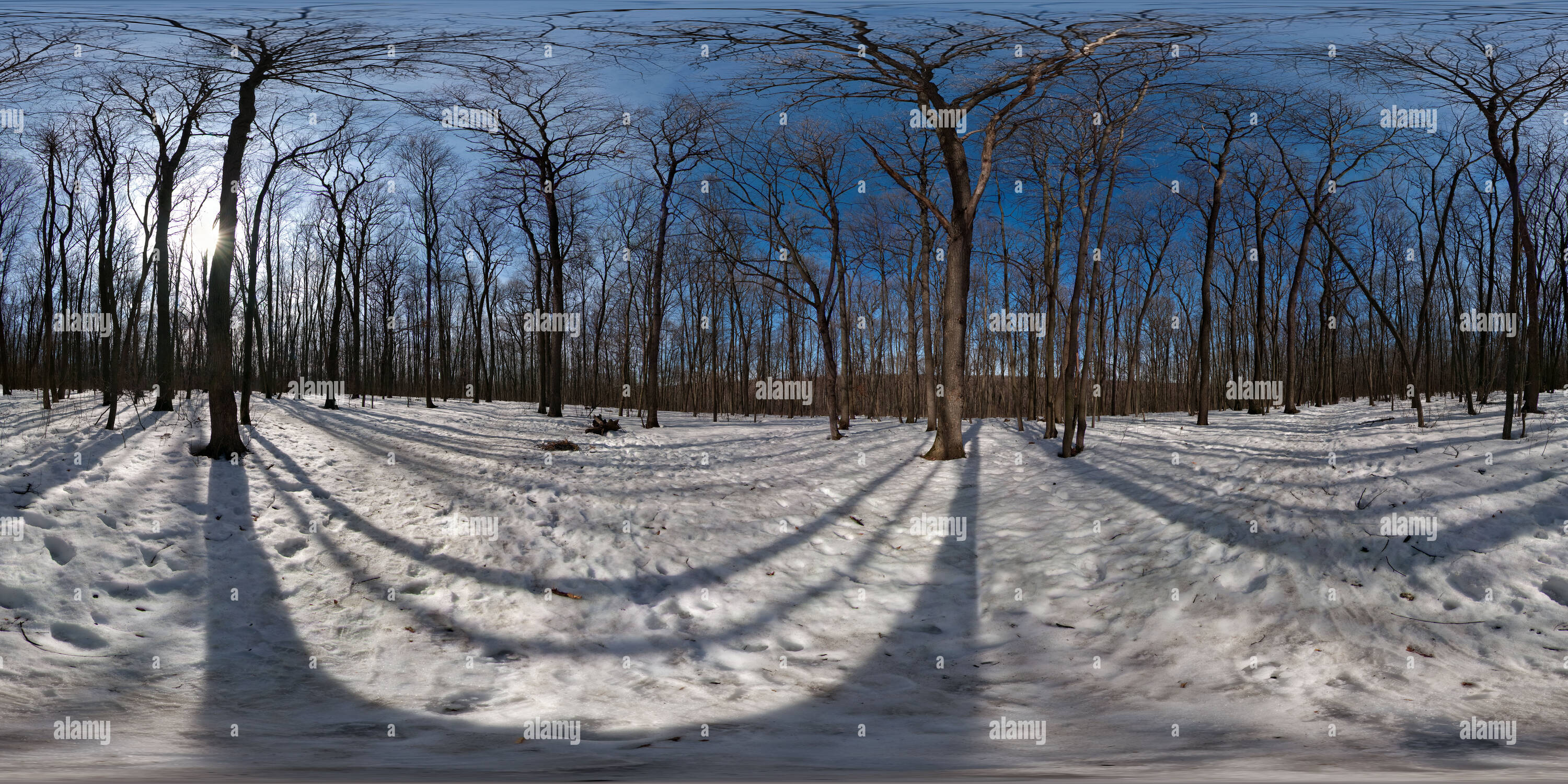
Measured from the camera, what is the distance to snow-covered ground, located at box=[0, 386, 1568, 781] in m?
3.83

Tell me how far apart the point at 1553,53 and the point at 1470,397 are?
7620mm

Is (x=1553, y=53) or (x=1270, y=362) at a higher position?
(x=1553, y=53)

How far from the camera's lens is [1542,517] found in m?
6.47

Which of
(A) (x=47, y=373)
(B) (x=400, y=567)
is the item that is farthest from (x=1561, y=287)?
(A) (x=47, y=373)

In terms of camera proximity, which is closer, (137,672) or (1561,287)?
(137,672)

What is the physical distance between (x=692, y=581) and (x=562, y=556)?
141 cm

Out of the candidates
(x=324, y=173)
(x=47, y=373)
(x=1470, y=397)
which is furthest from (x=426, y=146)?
(x=1470, y=397)

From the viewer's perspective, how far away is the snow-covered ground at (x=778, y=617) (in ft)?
12.6

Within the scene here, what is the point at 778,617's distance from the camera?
609 cm

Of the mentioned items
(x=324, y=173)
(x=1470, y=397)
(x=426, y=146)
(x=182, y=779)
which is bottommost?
(x=182, y=779)

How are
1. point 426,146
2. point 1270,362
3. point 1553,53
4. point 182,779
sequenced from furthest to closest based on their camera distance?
point 1270,362 → point 426,146 → point 1553,53 → point 182,779

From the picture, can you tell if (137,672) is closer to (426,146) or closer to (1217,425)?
(1217,425)

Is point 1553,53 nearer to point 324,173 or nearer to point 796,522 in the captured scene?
point 796,522

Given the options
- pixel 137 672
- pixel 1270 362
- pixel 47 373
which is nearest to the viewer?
pixel 137 672
